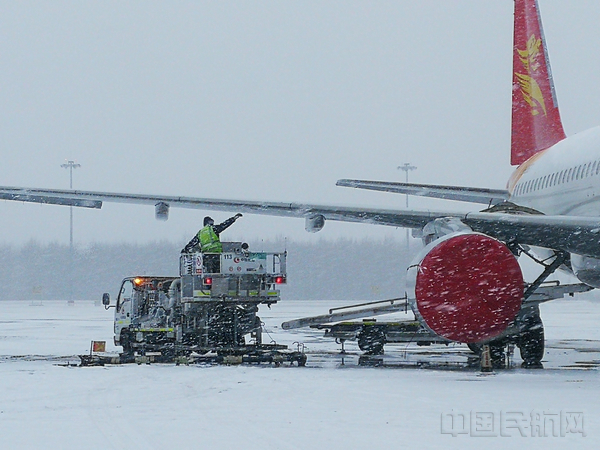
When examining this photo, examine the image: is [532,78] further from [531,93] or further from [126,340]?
[126,340]

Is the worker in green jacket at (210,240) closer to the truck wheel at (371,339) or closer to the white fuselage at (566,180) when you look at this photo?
the truck wheel at (371,339)

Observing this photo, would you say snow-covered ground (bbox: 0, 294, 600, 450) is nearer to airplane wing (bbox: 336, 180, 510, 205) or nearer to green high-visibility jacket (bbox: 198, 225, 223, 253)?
green high-visibility jacket (bbox: 198, 225, 223, 253)

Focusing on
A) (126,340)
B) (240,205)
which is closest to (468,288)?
(240,205)

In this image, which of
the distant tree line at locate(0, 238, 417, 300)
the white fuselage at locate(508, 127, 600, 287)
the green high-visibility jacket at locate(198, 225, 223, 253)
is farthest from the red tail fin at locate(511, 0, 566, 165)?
the distant tree line at locate(0, 238, 417, 300)

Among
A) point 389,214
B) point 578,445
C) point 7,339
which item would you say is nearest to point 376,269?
point 7,339

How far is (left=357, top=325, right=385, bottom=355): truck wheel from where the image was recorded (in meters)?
14.5

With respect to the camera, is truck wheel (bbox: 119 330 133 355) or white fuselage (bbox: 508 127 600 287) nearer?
white fuselage (bbox: 508 127 600 287)

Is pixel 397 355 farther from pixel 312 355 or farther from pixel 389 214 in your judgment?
pixel 389 214

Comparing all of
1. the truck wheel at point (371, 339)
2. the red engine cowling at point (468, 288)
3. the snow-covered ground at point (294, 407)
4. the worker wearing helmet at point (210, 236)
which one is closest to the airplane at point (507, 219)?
the red engine cowling at point (468, 288)

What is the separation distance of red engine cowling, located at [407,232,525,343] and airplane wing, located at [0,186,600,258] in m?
0.66

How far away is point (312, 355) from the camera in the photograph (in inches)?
614

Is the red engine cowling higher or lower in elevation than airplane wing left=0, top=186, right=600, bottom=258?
lower

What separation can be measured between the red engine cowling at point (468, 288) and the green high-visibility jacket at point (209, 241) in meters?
4.35

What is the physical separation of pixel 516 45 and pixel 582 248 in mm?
8432
